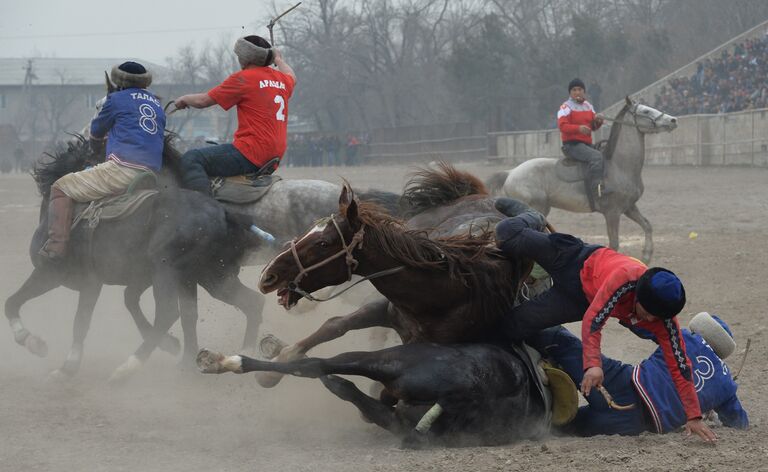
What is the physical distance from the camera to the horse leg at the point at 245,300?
7.82 meters

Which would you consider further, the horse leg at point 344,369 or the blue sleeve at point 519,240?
the blue sleeve at point 519,240

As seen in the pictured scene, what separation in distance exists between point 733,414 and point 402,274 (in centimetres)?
201

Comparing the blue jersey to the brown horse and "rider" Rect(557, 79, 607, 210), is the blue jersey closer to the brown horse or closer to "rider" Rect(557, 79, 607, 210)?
the brown horse

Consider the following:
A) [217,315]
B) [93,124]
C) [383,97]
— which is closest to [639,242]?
[217,315]

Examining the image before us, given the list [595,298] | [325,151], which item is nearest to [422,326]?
[595,298]

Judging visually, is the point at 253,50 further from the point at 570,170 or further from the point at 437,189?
the point at 570,170

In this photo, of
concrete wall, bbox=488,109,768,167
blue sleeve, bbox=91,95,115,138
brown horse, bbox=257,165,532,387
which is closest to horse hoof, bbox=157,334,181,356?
blue sleeve, bbox=91,95,115,138

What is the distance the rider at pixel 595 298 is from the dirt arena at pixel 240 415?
36 cm

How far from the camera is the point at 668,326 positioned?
4914mm

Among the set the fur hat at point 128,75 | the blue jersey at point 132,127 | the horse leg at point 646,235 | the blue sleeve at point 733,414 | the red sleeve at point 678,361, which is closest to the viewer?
the red sleeve at point 678,361

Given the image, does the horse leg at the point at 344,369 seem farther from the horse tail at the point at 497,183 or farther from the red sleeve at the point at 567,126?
the horse tail at the point at 497,183

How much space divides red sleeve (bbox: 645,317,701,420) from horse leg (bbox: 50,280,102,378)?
4.15 meters

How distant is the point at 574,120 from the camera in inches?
532

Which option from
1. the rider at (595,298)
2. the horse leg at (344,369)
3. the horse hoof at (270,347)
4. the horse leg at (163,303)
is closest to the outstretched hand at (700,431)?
the rider at (595,298)
